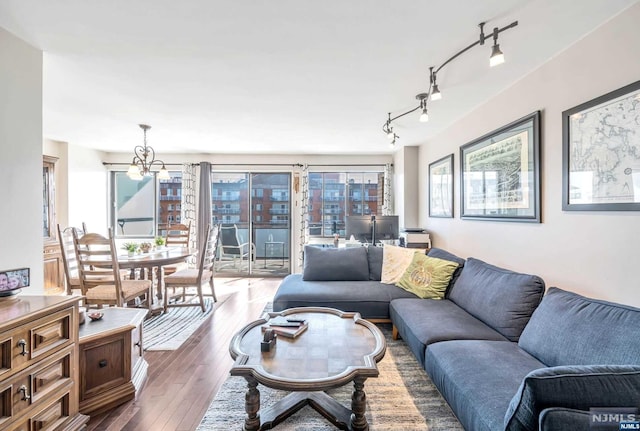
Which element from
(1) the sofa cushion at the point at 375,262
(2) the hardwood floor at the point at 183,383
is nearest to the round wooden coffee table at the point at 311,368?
(2) the hardwood floor at the point at 183,383

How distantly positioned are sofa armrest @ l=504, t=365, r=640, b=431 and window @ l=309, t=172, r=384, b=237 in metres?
4.88

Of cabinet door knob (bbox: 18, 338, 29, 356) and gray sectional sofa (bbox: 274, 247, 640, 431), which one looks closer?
gray sectional sofa (bbox: 274, 247, 640, 431)

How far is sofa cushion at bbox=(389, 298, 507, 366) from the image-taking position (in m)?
2.11

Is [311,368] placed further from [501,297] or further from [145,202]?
[145,202]

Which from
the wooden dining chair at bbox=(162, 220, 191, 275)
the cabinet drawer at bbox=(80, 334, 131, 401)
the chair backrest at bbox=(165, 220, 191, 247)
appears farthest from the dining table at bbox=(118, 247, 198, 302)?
the cabinet drawer at bbox=(80, 334, 131, 401)

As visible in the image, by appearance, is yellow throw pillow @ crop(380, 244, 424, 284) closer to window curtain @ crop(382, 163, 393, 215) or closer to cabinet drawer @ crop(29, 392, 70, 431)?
window curtain @ crop(382, 163, 393, 215)

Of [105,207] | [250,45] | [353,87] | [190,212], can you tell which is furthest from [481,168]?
[105,207]

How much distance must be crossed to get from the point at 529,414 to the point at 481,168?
2.56m

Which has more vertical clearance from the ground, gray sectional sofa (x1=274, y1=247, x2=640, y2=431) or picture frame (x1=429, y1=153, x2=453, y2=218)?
picture frame (x1=429, y1=153, x2=453, y2=218)

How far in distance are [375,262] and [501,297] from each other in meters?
1.66

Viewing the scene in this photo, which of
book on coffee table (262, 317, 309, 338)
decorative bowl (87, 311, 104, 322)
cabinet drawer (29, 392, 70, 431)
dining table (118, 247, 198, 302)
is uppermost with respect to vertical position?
dining table (118, 247, 198, 302)

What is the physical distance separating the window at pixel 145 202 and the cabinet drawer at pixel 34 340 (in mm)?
4453

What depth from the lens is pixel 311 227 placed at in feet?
19.9

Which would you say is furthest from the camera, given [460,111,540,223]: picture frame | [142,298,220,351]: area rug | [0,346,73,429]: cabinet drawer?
[142,298,220,351]: area rug
